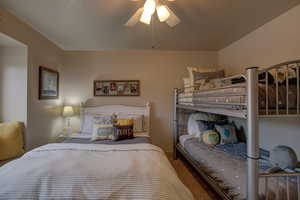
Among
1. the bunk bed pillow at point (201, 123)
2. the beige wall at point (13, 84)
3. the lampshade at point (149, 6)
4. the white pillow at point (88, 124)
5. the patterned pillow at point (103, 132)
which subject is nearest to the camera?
the lampshade at point (149, 6)

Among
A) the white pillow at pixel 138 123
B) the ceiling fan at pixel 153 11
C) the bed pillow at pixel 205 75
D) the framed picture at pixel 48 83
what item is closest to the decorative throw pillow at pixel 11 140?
the framed picture at pixel 48 83

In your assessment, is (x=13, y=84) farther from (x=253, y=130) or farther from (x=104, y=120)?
(x=253, y=130)

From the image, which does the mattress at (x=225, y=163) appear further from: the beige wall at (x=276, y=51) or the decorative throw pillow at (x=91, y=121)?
the decorative throw pillow at (x=91, y=121)

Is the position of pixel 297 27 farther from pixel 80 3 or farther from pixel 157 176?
pixel 80 3

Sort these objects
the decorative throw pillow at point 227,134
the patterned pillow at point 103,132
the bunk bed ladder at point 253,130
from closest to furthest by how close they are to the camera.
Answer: the bunk bed ladder at point 253,130 → the decorative throw pillow at point 227,134 → the patterned pillow at point 103,132

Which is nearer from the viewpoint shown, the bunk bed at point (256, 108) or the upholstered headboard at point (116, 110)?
the bunk bed at point (256, 108)

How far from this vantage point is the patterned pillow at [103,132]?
2593 mm

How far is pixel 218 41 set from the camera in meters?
2.98

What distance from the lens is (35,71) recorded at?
2.59 m

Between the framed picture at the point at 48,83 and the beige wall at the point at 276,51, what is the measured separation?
3469mm

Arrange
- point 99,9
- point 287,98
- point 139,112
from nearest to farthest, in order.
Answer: point 287,98, point 99,9, point 139,112

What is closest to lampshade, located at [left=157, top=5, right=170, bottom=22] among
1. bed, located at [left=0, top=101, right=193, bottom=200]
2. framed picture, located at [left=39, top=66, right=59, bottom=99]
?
bed, located at [left=0, top=101, right=193, bottom=200]

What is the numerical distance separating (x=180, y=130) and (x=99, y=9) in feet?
8.62

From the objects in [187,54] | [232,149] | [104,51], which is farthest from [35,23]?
[232,149]
